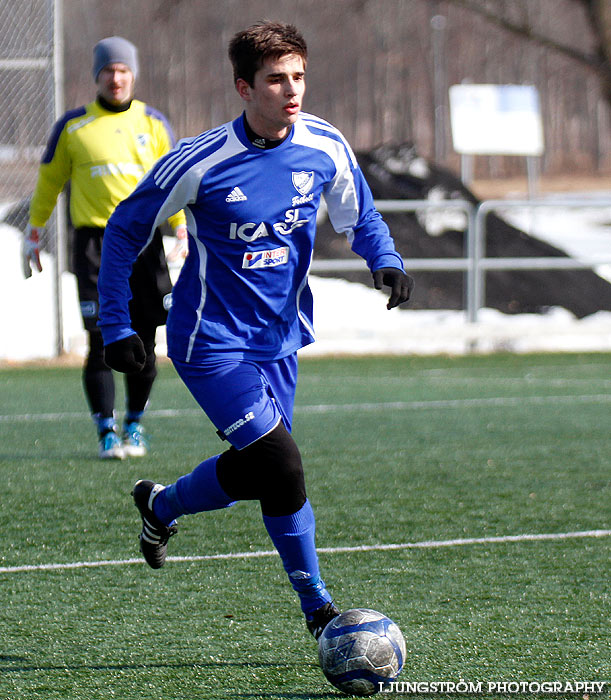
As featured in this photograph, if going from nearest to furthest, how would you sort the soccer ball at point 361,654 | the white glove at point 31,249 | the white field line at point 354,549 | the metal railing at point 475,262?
the soccer ball at point 361,654 → the white field line at point 354,549 → the white glove at point 31,249 → the metal railing at point 475,262

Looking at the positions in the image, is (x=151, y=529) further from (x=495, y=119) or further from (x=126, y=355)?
(x=495, y=119)

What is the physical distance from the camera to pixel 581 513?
542 centimetres

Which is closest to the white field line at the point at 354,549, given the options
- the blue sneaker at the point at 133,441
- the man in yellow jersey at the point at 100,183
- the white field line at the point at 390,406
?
the man in yellow jersey at the point at 100,183

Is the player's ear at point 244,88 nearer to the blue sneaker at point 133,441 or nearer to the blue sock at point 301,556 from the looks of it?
the blue sock at point 301,556

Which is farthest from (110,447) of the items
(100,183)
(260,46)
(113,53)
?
(260,46)

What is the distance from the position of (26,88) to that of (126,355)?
9687mm

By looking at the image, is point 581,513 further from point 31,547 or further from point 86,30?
point 86,30

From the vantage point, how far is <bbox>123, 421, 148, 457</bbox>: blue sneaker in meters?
6.80

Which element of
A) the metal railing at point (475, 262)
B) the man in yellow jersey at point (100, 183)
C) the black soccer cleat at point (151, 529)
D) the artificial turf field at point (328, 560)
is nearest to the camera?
the artificial turf field at point (328, 560)

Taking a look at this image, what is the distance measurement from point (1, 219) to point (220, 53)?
72.6 ft

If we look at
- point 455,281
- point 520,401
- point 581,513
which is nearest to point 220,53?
point 455,281

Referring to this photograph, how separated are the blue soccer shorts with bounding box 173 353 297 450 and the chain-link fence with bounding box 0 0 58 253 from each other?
8.47 metres

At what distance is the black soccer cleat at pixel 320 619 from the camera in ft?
11.1

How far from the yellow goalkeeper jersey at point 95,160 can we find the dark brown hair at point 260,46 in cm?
306
